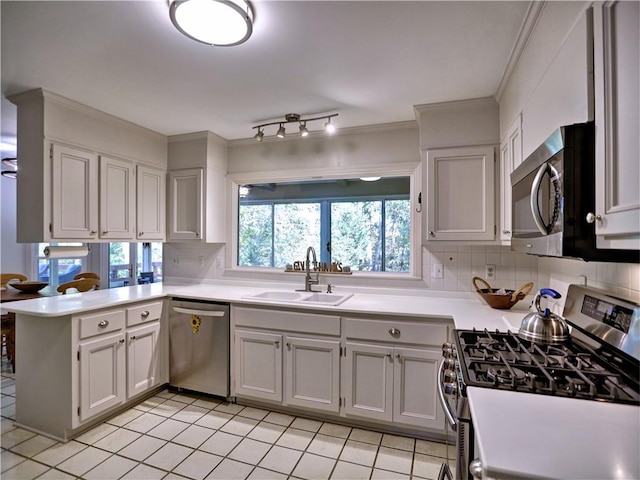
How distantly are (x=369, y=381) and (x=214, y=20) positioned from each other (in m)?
2.32

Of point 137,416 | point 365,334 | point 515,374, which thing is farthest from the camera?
point 137,416

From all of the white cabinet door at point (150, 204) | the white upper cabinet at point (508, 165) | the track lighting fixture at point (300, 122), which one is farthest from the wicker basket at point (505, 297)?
the white cabinet door at point (150, 204)

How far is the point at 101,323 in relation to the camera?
7.72 feet

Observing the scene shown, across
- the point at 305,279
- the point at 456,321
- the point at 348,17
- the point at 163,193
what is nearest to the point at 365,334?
the point at 456,321

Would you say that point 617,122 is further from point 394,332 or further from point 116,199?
point 116,199

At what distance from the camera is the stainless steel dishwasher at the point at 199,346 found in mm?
2707

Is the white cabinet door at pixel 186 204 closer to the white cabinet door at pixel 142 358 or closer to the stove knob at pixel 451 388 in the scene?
the white cabinet door at pixel 142 358

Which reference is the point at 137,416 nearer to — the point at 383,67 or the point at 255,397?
the point at 255,397

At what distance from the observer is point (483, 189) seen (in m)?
2.41

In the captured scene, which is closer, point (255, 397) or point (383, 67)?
point (383, 67)

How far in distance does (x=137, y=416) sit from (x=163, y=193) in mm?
2076

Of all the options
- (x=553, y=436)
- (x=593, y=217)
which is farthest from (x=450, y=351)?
(x=593, y=217)

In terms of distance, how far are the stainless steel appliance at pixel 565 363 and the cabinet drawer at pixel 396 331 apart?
0.55m

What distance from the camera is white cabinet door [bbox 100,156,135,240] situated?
9.30 feet
